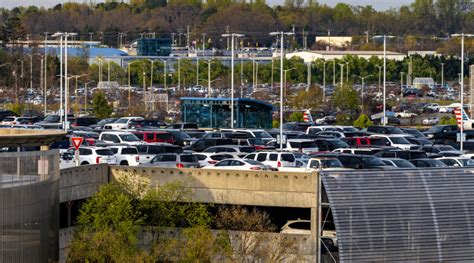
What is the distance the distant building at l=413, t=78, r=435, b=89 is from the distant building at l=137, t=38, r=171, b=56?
3804cm

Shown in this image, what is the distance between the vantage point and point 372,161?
46.2 m

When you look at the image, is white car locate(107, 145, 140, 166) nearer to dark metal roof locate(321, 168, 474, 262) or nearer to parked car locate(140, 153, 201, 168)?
parked car locate(140, 153, 201, 168)

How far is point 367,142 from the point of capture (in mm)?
59938

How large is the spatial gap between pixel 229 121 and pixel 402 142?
16954 millimetres

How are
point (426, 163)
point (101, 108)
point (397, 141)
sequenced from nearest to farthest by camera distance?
point (426, 163) < point (397, 141) < point (101, 108)

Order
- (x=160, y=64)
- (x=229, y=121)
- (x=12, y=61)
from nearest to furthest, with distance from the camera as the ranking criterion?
(x=229, y=121)
(x=12, y=61)
(x=160, y=64)

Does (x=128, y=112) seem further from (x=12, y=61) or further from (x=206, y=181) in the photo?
(x=206, y=181)

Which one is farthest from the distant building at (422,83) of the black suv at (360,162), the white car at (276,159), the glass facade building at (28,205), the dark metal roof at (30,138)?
the glass facade building at (28,205)

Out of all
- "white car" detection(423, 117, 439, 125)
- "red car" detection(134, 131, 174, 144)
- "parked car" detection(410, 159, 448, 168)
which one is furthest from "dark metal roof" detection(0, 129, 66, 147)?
"white car" detection(423, 117, 439, 125)

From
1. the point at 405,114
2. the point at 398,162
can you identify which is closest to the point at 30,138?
the point at 398,162

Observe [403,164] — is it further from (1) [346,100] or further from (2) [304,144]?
(1) [346,100]

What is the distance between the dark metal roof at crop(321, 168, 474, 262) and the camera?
36.7 m

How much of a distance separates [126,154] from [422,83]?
322ft

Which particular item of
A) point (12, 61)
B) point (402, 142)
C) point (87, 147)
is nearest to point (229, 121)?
point (402, 142)
